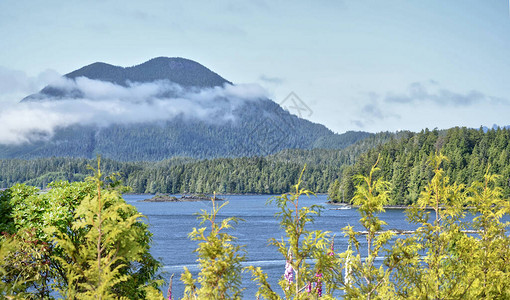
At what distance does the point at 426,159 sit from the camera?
130m

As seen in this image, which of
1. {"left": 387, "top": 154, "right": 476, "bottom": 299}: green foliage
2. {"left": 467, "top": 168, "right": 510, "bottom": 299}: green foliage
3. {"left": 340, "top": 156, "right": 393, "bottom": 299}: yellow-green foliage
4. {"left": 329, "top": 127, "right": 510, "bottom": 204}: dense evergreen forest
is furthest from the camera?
{"left": 329, "top": 127, "right": 510, "bottom": 204}: dense evergreen forest

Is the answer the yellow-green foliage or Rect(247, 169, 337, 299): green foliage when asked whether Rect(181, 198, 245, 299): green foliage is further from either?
the yellow-green foliage

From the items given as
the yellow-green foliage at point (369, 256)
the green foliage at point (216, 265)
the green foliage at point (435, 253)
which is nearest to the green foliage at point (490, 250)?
the green foliage at point (435, 253)

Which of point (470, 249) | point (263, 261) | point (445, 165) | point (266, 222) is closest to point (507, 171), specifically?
point (445, 165)

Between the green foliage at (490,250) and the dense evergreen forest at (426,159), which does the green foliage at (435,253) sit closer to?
the green foliage at (490,250)

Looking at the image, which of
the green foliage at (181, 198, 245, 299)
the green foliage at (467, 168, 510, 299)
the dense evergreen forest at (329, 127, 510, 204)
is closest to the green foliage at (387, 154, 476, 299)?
the green foliage at (467, 168, 510, 299)

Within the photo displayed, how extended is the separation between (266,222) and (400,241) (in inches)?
3361

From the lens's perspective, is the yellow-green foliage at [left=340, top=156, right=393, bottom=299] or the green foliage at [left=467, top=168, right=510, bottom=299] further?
the green foliage at [left=467, top=168, right=510, bottom=299]

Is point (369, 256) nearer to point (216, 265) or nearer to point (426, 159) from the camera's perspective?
point (216, 265)

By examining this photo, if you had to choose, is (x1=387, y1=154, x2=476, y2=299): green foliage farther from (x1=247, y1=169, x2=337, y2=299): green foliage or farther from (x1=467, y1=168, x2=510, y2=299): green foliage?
(x1=247, y1=169, x2=337, y2=299): green foliage

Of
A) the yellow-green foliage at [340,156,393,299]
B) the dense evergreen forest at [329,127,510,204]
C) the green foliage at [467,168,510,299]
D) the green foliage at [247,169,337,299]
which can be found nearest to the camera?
the green foliage at [247,169,337,299]

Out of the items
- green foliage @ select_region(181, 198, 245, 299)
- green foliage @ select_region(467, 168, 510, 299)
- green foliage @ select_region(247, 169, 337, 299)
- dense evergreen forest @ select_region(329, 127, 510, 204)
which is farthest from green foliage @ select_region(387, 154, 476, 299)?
dense evergreen forest @ select_region(329, 127, 510, 204)

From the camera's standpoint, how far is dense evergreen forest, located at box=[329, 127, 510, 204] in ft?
433

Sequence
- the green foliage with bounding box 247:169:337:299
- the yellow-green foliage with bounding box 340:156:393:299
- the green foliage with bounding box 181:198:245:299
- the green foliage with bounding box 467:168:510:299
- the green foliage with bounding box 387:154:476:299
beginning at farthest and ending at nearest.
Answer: the green foliage with bounding box 467:168:510:299
the green foliage with bounding box 387:154:476:299
the yellow-green foliage with bounding box 340:156:393:299
the green foliage with bounding box 247:169:337:299
the green foliage with bounding box 181:198:245:299
